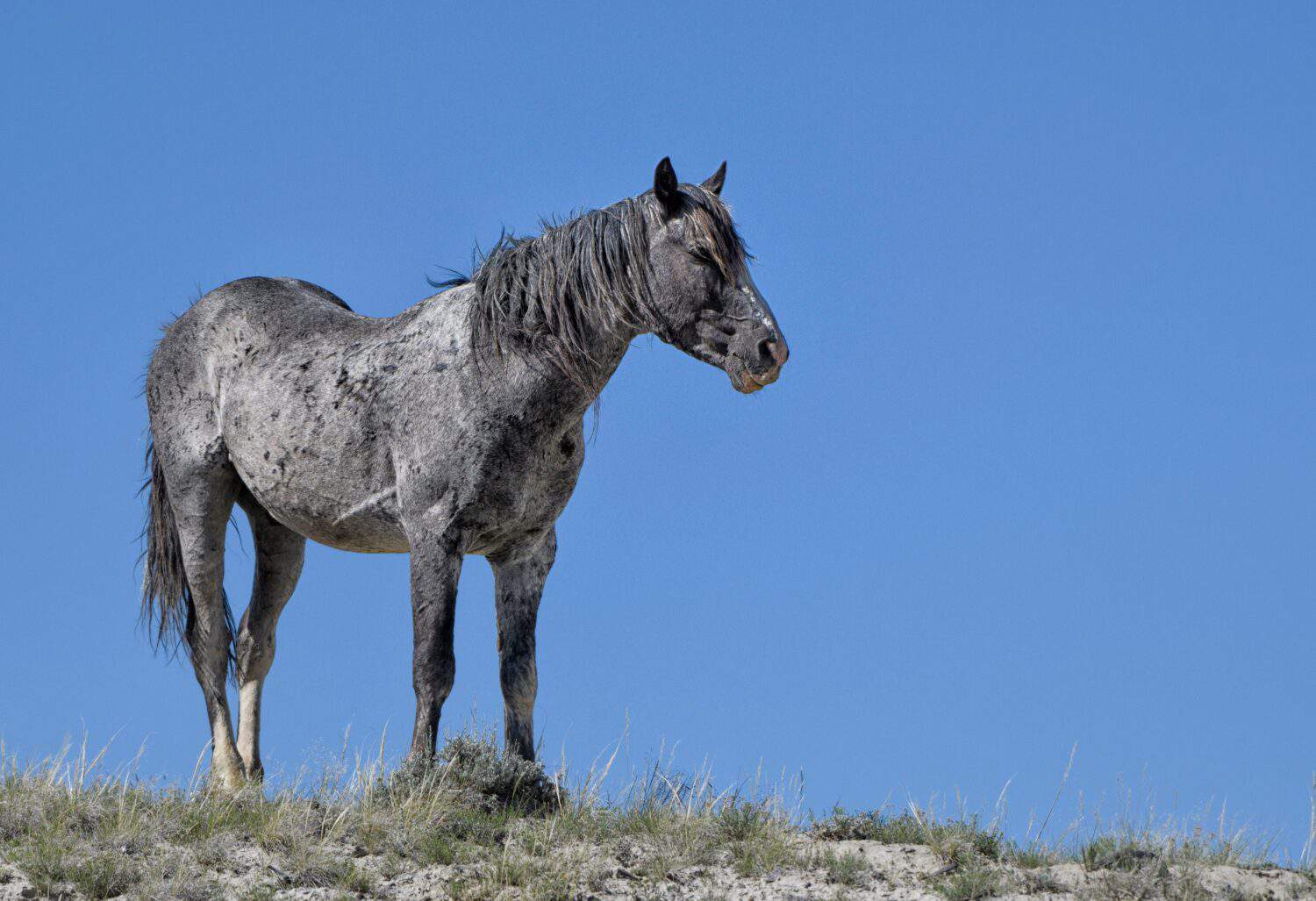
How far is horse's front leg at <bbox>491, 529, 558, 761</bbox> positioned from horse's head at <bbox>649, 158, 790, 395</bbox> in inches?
70.3

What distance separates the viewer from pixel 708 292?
876 cm

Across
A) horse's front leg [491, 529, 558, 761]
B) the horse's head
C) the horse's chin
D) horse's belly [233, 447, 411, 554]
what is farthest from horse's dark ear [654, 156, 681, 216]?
horse's belly [233, 447, 411, 554]

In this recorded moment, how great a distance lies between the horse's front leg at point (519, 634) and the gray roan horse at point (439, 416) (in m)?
0.01

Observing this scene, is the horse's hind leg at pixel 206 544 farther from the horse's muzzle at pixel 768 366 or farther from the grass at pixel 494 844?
the horse's muzzle at pixel 768 366

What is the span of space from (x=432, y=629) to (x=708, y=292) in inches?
101

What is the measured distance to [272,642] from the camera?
11.0 metres

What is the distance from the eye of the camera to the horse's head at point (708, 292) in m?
8.59

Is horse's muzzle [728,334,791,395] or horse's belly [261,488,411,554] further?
horse's belly [261,488,411,554]

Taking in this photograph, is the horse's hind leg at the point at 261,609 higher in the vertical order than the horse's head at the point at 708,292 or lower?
lower

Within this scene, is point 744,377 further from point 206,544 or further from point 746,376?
point 206,544

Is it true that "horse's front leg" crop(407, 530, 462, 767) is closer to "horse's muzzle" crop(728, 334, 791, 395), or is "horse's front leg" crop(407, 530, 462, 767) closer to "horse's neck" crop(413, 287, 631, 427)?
"horse's neck" crop(413, 287, 631, 427)

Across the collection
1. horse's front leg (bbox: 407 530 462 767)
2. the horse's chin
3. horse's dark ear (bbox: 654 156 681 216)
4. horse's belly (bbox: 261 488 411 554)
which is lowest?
horse's front leg (bbox: 407 530 462 767)

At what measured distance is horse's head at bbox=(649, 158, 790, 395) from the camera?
8.59 meters

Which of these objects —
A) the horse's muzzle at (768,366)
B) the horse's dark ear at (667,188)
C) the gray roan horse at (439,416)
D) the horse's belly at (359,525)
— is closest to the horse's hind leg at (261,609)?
the gray roan horse at (439,416)
